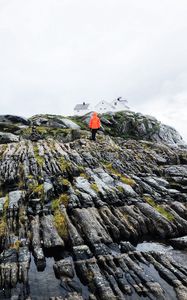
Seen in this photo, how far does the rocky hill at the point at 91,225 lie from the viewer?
13844 mm

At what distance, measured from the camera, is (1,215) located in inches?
817

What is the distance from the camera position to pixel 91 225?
63.9 feet

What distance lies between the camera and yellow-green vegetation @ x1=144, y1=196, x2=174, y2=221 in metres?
22.3

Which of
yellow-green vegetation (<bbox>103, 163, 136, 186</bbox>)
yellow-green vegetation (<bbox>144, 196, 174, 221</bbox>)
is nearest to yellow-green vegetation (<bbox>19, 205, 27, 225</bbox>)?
yellow-green vegetation (<bbox>144, 196, 174, 221</bbox>)

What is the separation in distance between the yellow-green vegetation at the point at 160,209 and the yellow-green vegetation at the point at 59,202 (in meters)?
7.99

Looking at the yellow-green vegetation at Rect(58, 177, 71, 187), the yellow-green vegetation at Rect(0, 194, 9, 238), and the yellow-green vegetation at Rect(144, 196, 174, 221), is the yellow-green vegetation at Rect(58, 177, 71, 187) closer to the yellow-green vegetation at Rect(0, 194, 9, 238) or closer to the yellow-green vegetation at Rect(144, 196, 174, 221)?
the yellow-green vegetation at Rect(0, 194, 9, 238)

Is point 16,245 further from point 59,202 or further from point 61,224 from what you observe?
point 59,202

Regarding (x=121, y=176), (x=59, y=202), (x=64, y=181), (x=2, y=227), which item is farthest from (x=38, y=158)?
(x=2, y=227)

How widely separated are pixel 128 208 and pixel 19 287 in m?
12.0

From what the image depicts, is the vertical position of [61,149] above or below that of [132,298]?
above

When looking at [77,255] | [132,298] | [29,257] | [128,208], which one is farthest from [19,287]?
[128,208]

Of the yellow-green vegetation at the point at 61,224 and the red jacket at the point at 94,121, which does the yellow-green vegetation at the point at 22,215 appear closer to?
the yellow-green vegetation at the point at 61,224

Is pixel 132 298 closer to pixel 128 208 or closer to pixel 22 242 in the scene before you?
pixel 22 242

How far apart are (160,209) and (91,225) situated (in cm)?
761
